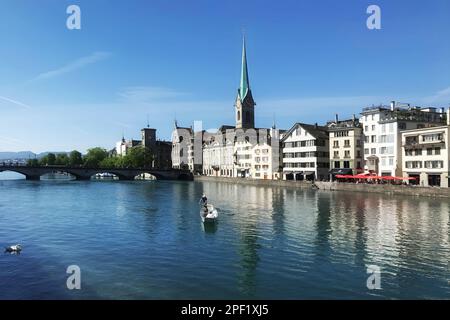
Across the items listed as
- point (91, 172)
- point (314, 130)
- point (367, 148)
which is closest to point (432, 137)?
point (367, 148)

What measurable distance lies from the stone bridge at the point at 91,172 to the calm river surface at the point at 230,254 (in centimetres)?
10207

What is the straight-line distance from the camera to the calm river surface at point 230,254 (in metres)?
24.3

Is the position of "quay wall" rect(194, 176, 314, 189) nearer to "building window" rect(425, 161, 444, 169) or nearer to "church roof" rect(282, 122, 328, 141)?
"church roof" rect(282, 122, 328, 141)

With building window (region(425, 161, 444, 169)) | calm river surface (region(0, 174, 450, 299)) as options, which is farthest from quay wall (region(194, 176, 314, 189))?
calm river surface (region(0, 174, 450, 299))

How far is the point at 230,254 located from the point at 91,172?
145m

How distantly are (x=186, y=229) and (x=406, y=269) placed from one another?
74.9ft

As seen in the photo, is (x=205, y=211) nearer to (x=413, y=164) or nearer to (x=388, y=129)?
(x=413, y=164)

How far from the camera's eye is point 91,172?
553 feet

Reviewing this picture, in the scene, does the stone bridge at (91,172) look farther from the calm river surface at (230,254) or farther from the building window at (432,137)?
the building window at (432,137)

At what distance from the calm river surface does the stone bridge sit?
102 m
